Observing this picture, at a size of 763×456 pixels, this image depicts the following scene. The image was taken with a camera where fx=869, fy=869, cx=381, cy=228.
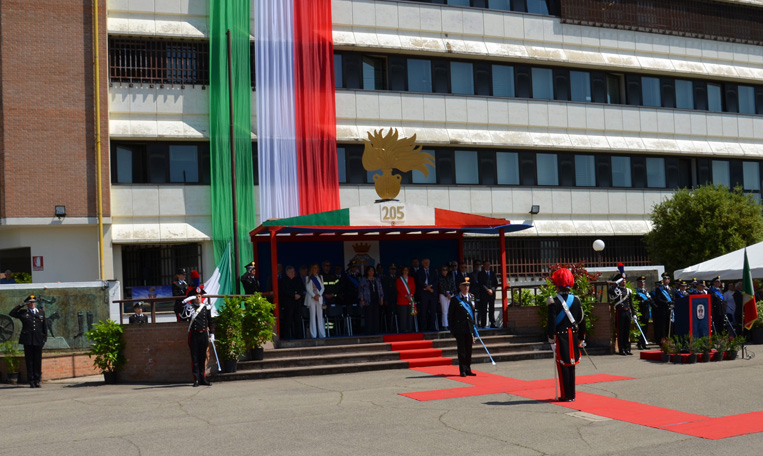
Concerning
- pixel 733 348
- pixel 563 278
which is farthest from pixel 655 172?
pixel 563 278

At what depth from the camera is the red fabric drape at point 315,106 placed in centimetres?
2836

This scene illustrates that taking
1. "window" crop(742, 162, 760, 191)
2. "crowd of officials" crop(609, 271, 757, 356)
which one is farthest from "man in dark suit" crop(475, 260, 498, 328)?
"window" crop(742, 162, 760, 191)

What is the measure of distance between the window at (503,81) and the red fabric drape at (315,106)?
6322 mm

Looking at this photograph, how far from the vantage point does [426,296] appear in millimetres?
21031

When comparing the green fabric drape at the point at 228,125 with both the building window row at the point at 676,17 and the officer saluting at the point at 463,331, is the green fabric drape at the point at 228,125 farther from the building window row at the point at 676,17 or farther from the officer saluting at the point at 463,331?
the building window row at the point at 676,17

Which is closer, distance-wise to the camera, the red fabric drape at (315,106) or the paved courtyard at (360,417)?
the paved courtyard at (360,417)

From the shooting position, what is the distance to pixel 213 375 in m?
17.1

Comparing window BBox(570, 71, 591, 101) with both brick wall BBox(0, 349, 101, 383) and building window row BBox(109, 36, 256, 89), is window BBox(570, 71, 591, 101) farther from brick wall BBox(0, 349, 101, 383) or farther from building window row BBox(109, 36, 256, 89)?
brick wall BBox(0, 349, 101, 383)

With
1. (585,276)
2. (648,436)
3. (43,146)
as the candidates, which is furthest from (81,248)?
(648,436)

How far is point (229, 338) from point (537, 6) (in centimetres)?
2053

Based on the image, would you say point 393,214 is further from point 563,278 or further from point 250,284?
point 563,278

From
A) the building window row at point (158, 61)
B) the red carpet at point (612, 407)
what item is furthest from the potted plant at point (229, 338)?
the building window row at point (158, 61)

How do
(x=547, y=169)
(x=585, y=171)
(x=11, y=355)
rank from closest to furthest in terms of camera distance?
(x=11, y=355) < (x=547, y=169) < (x=585, y=171)

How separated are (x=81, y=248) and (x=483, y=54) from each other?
15142 millimetres
